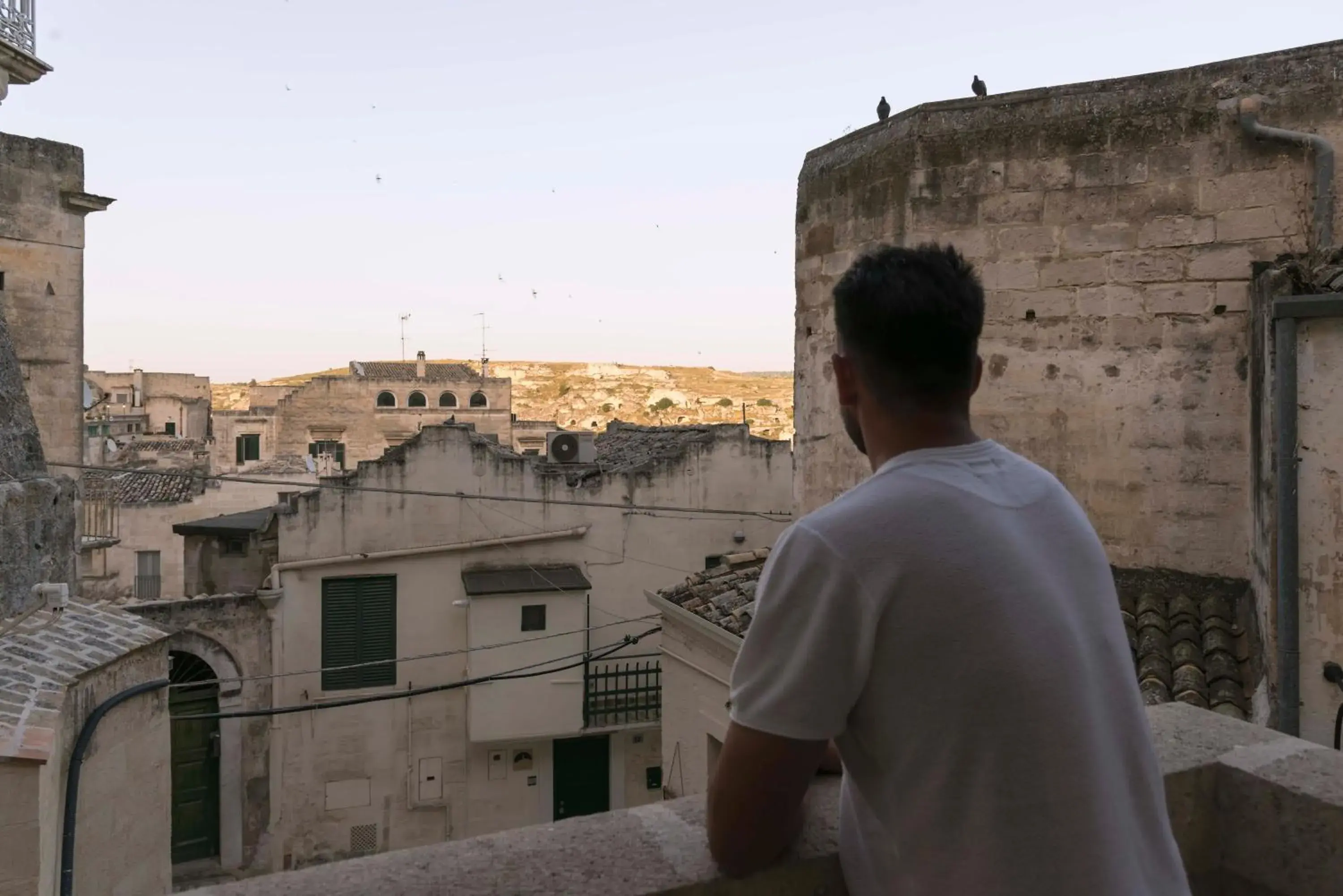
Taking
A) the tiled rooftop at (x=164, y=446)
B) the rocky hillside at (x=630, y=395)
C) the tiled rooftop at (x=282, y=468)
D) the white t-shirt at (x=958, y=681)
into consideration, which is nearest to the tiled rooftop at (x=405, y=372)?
the rocky hillside at (x=630, y=395)

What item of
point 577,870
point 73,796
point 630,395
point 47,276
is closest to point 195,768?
point 47,276

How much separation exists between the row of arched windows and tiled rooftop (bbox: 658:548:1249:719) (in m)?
51.1

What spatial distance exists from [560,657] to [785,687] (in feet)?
52.2

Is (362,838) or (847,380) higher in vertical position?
(847,380)

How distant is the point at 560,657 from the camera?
55.6 feet

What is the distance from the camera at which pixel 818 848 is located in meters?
1.82

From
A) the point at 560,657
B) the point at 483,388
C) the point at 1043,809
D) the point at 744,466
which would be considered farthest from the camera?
the point at 483,388

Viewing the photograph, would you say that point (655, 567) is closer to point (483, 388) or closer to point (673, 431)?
point (673, 431)

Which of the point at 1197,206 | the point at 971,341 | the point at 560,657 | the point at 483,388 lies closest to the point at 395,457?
the point at 560,657

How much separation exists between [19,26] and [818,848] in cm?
1526

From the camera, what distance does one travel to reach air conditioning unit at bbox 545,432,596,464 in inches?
793

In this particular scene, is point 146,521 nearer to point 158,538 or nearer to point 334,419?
point 158,538

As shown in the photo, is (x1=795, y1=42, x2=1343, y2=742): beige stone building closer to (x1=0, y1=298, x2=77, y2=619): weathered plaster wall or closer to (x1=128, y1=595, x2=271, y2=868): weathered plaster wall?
(x1=0, y1=298, x2=77, y2=619): weathered plaster wall

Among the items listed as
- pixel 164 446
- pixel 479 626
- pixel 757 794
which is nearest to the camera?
pixel 757 794
